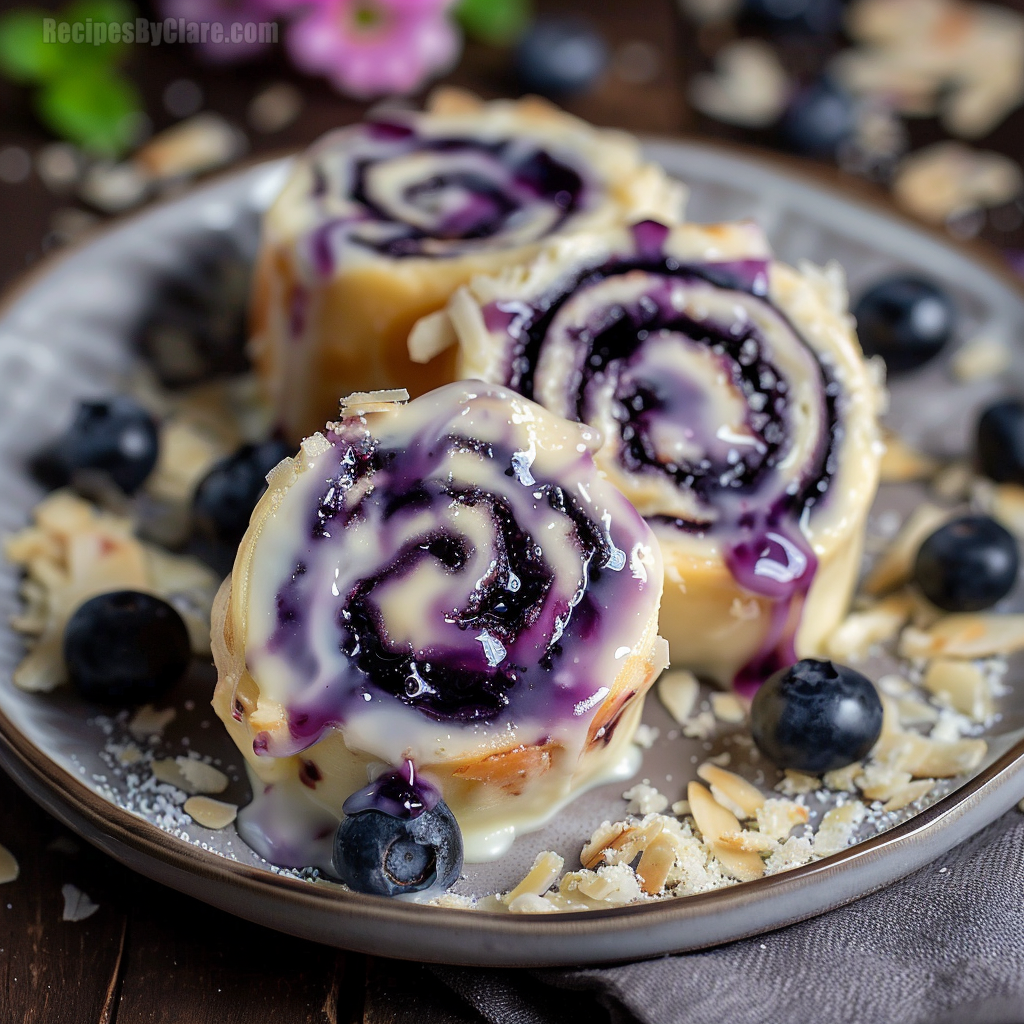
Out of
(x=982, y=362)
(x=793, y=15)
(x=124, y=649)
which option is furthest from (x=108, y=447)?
(x=793, y=15)

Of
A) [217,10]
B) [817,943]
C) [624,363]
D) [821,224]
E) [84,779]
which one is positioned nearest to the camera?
[817,943]

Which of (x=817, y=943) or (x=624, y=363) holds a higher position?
(x=624, y=363)

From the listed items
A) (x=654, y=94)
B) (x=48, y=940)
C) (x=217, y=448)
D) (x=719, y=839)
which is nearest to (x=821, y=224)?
(x=654, y=94)

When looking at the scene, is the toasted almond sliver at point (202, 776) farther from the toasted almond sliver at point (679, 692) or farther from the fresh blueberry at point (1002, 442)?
the fresh blueberry at point (1002, 442)

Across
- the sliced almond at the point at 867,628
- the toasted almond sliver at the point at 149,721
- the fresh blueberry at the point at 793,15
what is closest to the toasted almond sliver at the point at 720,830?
the sliced almond at the point at 867,628

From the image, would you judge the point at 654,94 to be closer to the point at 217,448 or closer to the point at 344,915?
the point at 217,448

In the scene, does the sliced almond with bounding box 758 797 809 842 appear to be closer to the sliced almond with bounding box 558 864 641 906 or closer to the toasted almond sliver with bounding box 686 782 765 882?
the toasted almond sliver with bounding box 686 782 765 882
